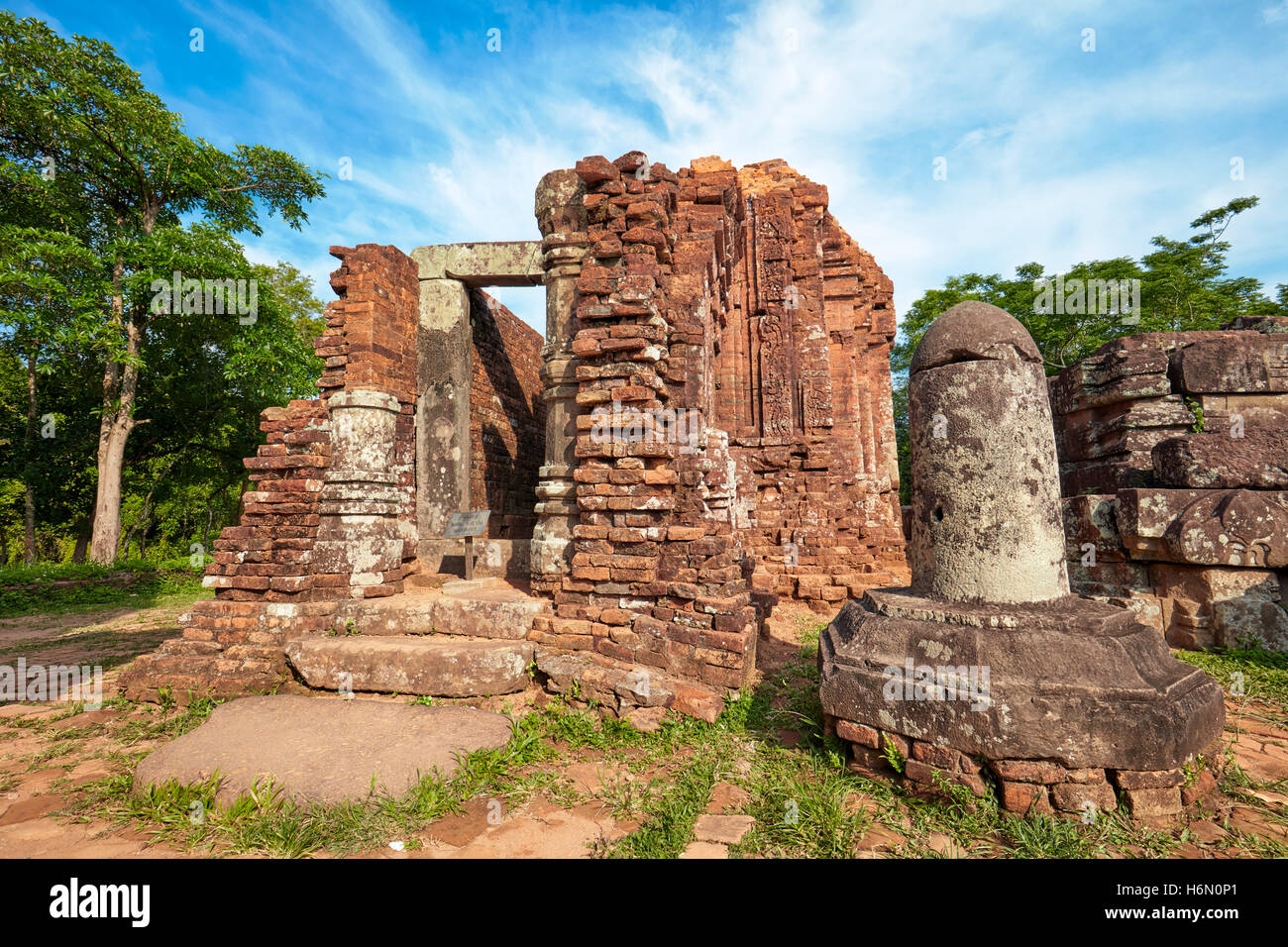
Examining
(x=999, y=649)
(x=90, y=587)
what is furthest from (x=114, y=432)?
(x=999, y=649)

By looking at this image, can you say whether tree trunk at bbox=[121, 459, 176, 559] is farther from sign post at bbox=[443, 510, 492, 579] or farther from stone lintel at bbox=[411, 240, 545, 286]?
sign post at bbox=[443, 510, 492, 579]

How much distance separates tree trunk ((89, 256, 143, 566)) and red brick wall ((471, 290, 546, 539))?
9709 millimetres

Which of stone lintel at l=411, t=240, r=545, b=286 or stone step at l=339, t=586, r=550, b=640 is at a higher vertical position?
stone lintel at l=411, t=240, r=545, b=286

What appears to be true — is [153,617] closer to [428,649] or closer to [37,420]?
[428,649]

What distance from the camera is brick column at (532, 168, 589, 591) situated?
16.5 ft

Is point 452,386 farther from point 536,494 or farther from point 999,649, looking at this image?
point 999,649

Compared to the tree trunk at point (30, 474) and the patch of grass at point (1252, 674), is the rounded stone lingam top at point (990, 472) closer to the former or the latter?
the patch of grass at point (1252, 674)

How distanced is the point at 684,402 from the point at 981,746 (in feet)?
11.5

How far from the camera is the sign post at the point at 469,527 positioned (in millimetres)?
5789

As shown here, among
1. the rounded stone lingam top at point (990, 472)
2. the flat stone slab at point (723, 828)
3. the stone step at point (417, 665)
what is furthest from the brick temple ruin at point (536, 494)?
the rounded stone lingam top at point (990, 472)

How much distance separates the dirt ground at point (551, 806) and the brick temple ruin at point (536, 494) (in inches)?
21.5

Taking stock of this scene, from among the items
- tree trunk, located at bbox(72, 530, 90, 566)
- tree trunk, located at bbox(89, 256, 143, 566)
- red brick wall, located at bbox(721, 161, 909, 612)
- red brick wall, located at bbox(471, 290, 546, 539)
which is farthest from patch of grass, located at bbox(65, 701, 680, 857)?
tree trunk, located at bbox(72, 530, 90, 566)
